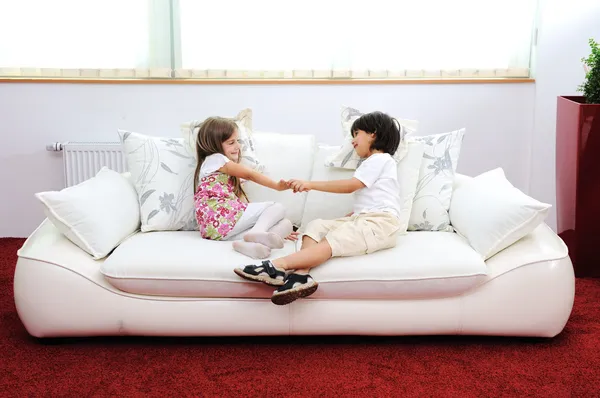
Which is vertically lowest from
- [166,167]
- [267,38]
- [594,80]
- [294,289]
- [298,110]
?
[294,289]

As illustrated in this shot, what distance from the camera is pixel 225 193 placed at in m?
2.81

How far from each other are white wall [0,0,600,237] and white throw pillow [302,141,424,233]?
3.12ft

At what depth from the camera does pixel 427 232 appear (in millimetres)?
2836

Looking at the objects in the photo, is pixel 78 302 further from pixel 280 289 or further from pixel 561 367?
Result: pixel 561 367

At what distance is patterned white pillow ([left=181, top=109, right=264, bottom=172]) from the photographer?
2.91 m

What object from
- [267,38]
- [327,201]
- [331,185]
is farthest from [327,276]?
[267,38]

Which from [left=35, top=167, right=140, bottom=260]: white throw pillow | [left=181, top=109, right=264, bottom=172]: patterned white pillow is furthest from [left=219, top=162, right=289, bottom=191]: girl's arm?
[left=35, top=167, right=140, bottom=260]: white throw pillow

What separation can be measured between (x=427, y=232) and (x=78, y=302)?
53.8 inches

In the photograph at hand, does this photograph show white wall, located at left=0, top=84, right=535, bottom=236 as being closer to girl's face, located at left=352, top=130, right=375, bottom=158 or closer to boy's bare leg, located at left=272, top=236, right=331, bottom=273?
girl's face, located at left=352, top=130, right=375, bottom=158

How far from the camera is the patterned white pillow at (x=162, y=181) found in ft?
9.35

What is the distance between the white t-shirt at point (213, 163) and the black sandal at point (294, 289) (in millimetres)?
639

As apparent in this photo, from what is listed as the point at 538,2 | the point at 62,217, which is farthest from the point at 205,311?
the point at 538,2

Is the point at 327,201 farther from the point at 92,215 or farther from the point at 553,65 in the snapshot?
the point at 553,65

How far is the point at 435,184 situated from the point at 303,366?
0.99m
